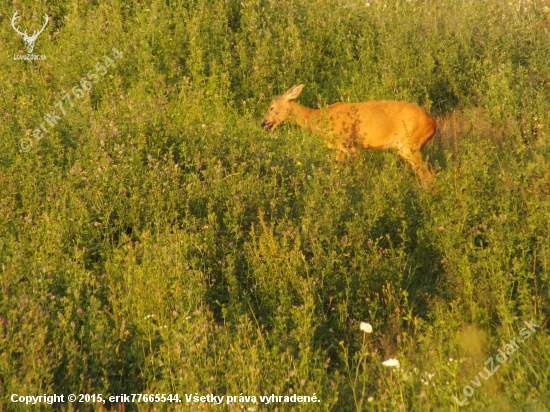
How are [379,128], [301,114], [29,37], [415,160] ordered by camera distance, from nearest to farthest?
1. [415,160]
2. [379,128]
3. [301,114]
4. [29,37]

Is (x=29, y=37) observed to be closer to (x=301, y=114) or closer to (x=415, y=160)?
(x=301, y=114)

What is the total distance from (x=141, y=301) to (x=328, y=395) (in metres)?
1.56

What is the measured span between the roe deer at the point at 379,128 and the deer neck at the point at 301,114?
0.56ft

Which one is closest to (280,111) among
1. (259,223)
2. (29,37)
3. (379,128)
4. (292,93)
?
(292,93)

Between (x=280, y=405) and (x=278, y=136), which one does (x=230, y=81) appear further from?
(x=280, y=405)

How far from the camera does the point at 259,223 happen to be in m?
5.99

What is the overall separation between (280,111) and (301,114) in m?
0.28

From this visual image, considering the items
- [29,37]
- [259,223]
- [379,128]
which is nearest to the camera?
[259,223]

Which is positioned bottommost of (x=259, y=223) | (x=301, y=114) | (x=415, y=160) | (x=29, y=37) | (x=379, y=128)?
(x=259, y=223)

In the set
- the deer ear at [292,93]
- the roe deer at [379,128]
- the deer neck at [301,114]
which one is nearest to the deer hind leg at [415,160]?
the roe deer at [379,128]

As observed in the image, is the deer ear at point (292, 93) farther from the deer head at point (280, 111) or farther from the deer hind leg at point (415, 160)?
the deer hind leg at point (415, 160)

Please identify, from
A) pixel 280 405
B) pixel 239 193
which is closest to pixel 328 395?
pixel 280 405

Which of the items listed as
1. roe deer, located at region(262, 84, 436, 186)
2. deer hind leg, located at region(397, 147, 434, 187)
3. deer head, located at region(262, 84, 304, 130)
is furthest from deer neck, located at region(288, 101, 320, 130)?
deer hind leg, located at region(397, 147, 434, 187)

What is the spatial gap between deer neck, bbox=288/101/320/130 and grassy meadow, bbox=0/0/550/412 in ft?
0.51
